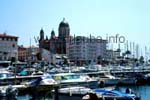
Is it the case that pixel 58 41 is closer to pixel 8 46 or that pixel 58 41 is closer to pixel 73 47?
pixel 73 47

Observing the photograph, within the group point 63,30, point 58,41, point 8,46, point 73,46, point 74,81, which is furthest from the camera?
point 73,46

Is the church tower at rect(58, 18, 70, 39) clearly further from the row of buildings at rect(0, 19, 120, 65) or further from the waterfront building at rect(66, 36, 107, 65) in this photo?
the waterfront building at rect(66, 36, 107, 65)

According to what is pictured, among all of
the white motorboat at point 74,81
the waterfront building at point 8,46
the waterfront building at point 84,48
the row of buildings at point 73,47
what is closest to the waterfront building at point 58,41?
the row of buildings at point 73,47

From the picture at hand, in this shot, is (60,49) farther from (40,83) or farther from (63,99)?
(63,99)

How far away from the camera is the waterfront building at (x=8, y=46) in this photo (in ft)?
387

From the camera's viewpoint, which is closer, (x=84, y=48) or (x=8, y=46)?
(x=8, y=46)

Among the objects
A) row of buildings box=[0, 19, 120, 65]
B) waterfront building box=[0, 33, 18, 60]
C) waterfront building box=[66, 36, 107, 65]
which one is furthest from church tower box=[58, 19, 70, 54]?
waterfront building box=[0, 33, 18, 60]

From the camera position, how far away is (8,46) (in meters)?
122

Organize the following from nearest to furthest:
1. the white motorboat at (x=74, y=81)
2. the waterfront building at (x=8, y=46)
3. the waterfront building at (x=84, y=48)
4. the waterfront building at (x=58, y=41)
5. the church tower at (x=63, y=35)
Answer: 1. the white motorboat at (x=74, y=81)
2. the waterfront building at (x=8, y=46)
3. the church tower at (x=63, y=35)
4. the waterfront building at (x=58, y=41)
5. the waterfront building at (x=84, y=48)

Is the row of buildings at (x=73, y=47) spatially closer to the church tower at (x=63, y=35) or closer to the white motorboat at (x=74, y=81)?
the church tower at (x=63, y=35)

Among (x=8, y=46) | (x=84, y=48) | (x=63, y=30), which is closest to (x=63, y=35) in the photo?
(x=63, y=30)

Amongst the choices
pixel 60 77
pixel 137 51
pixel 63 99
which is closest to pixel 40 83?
pixel 60 77

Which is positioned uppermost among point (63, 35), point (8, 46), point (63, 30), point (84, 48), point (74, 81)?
point (63, 30)

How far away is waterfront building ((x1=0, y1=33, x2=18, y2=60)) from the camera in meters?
118
